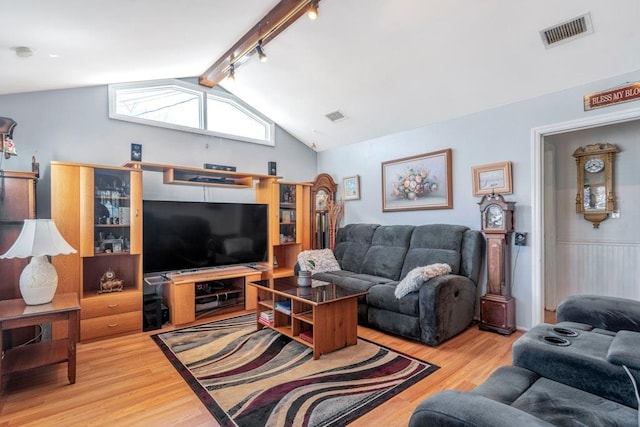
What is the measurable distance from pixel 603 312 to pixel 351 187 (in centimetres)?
346

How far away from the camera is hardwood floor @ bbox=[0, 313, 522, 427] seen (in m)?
1.89

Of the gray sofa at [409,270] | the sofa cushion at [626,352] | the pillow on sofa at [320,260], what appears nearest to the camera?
the sofa cushion at [626,352]

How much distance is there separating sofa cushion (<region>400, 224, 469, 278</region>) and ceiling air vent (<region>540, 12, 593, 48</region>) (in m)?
1.83

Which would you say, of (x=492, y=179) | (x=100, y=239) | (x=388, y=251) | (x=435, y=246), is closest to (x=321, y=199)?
(x=388, y=251)

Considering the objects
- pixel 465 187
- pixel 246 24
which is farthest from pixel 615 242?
pixel 246 24

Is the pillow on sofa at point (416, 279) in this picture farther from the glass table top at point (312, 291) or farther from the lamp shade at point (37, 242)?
the lamp shade at point (37, 242)

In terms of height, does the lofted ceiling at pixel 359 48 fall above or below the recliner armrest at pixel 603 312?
above

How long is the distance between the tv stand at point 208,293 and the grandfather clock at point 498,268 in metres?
2.65

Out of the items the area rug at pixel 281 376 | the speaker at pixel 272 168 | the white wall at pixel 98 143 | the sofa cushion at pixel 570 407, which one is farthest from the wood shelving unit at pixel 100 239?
the sofa cushion at pixel 570 407

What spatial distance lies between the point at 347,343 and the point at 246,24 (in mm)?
3046

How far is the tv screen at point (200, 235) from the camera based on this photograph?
3.58 metres

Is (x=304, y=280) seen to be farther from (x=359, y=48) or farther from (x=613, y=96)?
(x=613, y=96)

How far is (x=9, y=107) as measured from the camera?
313 cm

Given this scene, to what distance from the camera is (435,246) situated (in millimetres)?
3619
